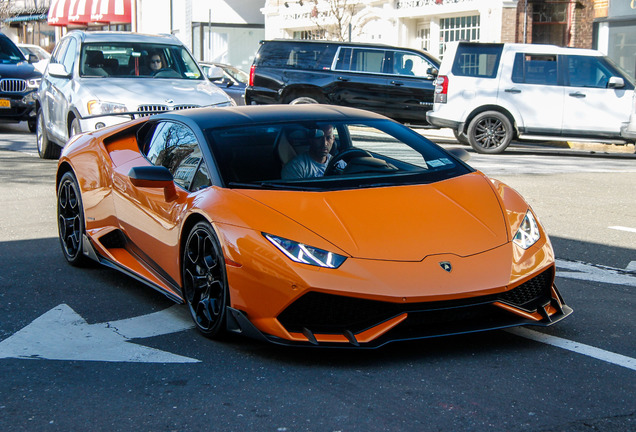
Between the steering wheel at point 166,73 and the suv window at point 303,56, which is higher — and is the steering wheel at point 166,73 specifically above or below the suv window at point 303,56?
below

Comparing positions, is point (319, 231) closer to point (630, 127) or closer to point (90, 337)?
point (90, 337)

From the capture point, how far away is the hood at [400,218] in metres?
4.48

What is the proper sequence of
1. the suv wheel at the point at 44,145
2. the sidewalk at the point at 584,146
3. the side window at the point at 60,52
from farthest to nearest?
the sidewalk at the point at 584,146
the suv wheel at the point at 44,145
the side window at the point at 60,52

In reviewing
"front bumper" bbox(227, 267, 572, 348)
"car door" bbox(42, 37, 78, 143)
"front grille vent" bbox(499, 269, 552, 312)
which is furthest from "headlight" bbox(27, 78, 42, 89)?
"front grille vent" bbox(499, 269, 552, 312)

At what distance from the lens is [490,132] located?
1691 centimetres

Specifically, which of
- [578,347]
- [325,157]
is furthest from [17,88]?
[578,347]

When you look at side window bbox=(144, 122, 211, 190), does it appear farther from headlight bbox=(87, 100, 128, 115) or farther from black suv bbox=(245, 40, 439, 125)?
black suv bbox=(245, 40, 439, 125)

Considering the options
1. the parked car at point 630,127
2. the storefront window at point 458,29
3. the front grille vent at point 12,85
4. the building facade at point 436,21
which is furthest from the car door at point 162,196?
the storefront window at point 458,29

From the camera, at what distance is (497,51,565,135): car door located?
16781 mm

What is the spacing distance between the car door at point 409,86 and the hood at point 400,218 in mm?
14007

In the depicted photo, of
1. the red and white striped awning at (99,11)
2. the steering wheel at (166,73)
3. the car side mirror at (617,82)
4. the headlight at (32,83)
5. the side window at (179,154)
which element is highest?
the red and white striped awning at (99,11)

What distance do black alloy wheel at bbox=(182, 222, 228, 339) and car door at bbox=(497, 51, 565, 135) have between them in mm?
12707

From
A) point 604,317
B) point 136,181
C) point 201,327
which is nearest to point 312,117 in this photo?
point 136,181

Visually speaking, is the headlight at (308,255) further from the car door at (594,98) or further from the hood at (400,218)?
the car door at (594,98)
